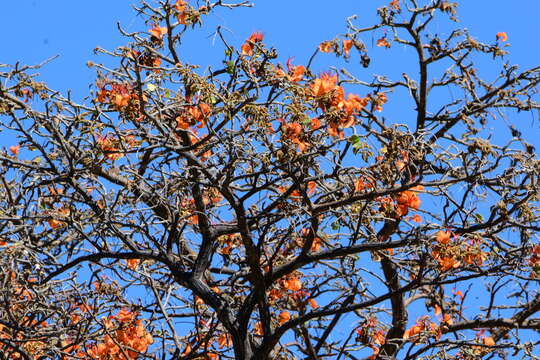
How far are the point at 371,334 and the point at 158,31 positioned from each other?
10.5 ft

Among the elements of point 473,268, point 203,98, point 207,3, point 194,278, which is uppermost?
point 207,3

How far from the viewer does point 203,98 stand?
5930 millimetres

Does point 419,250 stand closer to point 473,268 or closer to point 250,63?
point 473,268

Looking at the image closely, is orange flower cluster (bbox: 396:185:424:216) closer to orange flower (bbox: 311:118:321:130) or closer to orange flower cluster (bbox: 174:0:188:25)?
orange flower (bbox: 311:118:321:130)

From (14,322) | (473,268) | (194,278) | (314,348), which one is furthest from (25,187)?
A: (473,268)

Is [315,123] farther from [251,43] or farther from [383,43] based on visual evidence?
[383,43]

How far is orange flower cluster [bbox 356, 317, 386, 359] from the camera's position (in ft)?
24.3

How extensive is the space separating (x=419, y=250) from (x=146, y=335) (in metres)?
2.39

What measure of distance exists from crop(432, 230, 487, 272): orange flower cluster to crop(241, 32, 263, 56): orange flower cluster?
74.6 inches

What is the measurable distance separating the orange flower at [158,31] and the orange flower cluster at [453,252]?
270 centimetres

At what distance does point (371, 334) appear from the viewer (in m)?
7.54

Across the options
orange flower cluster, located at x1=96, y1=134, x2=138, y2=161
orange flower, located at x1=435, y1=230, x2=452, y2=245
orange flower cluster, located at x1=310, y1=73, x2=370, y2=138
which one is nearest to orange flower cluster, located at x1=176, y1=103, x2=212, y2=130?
orange flower cluster, located at x1=96, y1=134, x2=138, y2=161

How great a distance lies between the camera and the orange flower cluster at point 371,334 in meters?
7.41

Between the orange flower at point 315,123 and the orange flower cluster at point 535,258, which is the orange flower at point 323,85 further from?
the orange flower cluster at point 535,258
